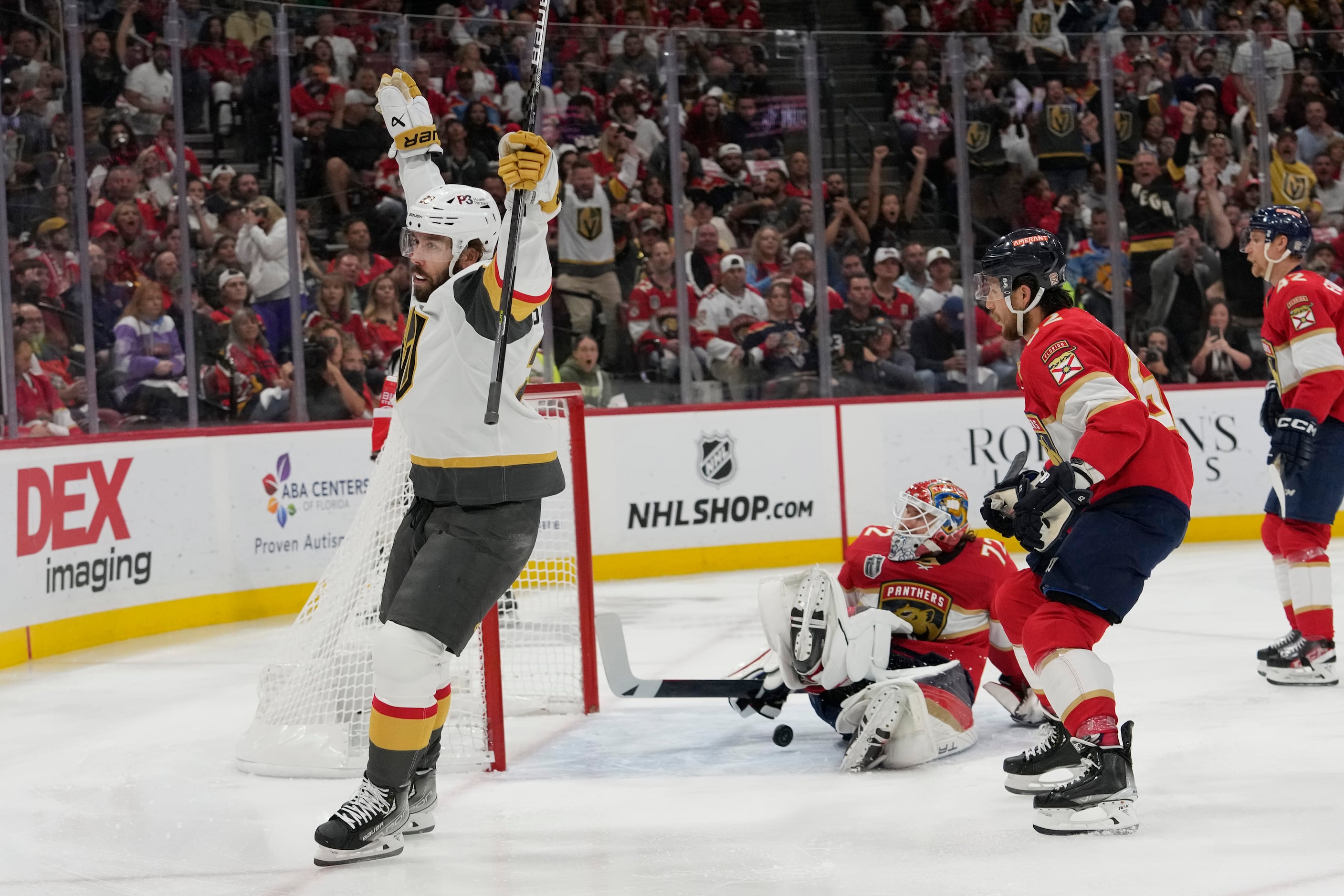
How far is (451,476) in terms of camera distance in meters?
2.97

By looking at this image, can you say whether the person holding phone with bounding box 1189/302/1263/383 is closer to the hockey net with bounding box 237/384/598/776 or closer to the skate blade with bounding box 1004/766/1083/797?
the hockey net with bounding box 237/384/598/776

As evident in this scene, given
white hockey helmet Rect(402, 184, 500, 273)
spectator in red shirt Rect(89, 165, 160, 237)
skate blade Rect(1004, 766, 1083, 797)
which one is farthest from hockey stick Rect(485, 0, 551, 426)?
spectator in red shirt Rect(89, 165, 160, 237)

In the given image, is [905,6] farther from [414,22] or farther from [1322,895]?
[1322,895]

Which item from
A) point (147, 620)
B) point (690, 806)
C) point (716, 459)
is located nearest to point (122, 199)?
point (147, 620)

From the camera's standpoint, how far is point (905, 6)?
36.5 feet

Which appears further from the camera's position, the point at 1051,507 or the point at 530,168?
the point at 1051,507

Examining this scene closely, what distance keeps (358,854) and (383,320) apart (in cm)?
493

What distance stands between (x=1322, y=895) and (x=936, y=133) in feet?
21.8

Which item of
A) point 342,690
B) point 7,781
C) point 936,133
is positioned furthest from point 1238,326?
point 7,781

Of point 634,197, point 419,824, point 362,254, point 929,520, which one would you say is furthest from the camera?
point 634,197

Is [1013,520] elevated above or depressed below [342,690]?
above

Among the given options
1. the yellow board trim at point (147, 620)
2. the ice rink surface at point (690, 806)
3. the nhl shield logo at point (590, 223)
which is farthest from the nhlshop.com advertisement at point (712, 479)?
the ice rink surface at point (690, 806)

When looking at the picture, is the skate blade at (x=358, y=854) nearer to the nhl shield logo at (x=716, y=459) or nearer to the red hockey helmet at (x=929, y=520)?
the red hockey helmet at (x=929, y=520)

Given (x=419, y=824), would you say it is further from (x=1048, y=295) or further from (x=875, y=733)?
(x=1048, y=295)
